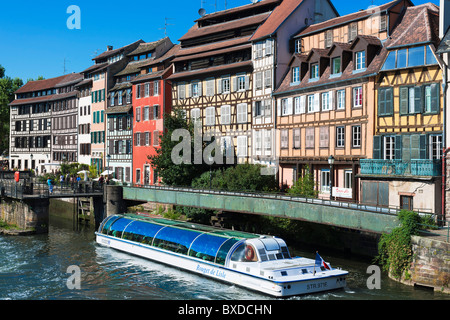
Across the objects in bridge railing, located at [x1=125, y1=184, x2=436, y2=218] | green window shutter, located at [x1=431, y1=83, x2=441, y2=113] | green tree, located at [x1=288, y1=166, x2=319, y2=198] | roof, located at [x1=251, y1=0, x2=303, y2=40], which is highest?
roof, located at [x1=251, y1=0, x2=303, y2=40]

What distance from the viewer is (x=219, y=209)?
34.1m

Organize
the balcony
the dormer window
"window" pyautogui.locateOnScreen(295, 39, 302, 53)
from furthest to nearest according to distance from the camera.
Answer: "window" pyautogui.locateOnScreen(295, 39, 302, 53)
the dormer window
the balcony

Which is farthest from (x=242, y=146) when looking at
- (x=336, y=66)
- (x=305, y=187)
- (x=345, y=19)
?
(x=345, y=19)

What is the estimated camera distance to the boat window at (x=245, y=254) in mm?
23473

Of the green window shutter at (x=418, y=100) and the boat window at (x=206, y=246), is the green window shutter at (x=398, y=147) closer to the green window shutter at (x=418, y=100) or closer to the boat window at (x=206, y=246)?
the green window shutter at (x=418, y=100)

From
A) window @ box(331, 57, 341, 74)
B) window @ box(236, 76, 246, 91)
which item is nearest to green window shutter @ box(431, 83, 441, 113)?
window @ box(331, 57, 341, 74)

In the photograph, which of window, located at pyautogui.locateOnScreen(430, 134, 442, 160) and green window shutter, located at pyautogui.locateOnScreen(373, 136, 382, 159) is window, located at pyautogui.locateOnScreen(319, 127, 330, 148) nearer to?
green window shutter, located at pyautogui.locateOnScreen(373, 136, 382, 159)

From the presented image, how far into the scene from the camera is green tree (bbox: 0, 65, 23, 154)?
86312 mm

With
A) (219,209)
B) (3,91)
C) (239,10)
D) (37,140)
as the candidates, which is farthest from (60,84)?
(219,209)

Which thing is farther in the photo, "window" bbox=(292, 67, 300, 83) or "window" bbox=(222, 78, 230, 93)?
"window" bbox=(222, 78, 230, 93)

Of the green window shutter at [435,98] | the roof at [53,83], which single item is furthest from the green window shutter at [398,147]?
the roof at [53,83]

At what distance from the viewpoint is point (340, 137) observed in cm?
3472

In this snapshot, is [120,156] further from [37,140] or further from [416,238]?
[416,238]
